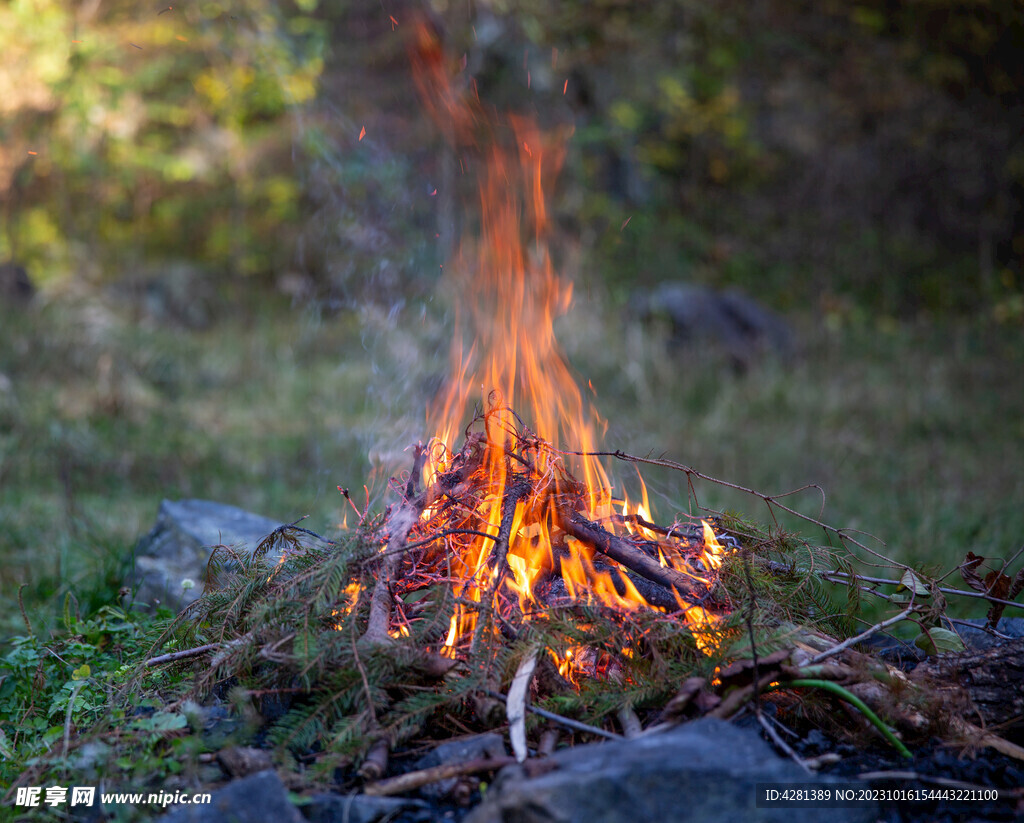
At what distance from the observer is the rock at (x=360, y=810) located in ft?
5.31

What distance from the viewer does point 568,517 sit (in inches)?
91.2

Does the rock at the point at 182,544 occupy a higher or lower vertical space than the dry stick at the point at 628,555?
lower

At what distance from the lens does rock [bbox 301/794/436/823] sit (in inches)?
63.7

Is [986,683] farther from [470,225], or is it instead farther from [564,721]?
[470,225]

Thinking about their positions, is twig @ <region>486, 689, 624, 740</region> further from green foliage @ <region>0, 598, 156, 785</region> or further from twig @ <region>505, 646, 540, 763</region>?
green foliage @ <region>0, 598, 156, 785</region>

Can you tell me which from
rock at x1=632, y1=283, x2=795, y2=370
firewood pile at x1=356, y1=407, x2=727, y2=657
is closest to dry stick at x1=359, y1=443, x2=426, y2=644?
firewood pile at x1=356, y1=407, x2=727, y2=657

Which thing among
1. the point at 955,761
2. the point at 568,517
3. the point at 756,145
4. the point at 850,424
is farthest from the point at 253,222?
the point at 955,761

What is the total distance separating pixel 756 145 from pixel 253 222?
26.4 feet

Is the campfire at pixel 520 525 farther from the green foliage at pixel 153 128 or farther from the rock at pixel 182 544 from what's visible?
the green foliage at pixel 153 128

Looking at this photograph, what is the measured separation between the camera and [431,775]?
1700 mm

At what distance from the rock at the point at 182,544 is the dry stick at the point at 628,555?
4.47ft

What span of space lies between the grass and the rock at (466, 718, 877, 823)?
6.14 ft

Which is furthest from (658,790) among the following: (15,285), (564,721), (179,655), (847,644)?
(15,285)

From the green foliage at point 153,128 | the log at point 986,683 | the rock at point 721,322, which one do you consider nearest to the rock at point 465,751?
the log at point 986,683
